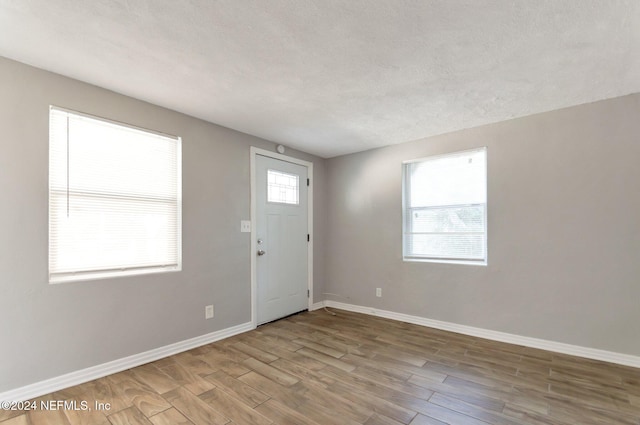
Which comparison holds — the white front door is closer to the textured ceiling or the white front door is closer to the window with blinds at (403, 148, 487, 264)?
the textured ceiling

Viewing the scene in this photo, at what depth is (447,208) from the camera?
3.62 meters

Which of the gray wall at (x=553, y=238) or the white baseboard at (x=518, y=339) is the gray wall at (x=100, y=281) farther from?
the gray wall at (x=553, y=238)

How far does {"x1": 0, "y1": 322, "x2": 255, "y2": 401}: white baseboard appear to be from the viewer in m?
2.03

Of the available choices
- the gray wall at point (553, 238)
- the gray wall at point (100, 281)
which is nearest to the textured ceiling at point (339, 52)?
the gray wall at point (100, 281)

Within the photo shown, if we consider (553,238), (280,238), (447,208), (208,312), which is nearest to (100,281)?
(208,312)

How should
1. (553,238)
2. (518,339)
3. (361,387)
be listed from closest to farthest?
(361,387) → (553,238) → (518,339)

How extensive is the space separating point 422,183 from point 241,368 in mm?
3004

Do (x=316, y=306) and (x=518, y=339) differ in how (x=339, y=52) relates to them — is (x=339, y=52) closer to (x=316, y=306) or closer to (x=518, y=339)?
(x=518, y=339)

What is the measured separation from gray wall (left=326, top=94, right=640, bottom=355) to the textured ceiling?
0.33 meters

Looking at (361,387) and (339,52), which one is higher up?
(339,52)

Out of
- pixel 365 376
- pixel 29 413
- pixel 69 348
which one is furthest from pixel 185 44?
pixel 365 376

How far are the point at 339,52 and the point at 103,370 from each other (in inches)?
121

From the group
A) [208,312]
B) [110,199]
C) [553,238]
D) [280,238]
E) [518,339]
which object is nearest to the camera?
[110,199]

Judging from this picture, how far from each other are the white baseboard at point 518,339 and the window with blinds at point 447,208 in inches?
30.5
